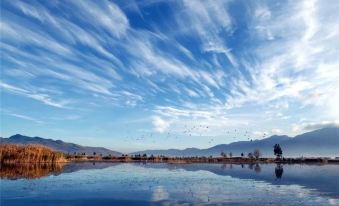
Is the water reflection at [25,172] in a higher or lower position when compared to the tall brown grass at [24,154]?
lower

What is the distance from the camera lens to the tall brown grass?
9000 cm

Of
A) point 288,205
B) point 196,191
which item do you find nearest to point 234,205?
point 288,205

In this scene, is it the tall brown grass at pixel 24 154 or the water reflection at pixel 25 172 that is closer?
the water reflection at pixel 25 172

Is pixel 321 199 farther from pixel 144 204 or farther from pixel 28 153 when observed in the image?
pixel 28 153

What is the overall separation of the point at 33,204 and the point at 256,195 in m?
17.9

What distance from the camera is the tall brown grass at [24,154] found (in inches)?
3543

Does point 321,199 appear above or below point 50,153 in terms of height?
below

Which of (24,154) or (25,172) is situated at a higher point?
(24,154)

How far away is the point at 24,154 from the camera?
297 feet

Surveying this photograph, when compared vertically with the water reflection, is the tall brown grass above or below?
above

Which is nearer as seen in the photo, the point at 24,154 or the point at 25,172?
the point at 25,172

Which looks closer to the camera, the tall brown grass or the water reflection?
the water reflection

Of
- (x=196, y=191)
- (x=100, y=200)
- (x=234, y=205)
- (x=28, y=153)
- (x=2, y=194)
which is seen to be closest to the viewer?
(x=234, y=205)

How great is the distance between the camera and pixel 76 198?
3259cm
